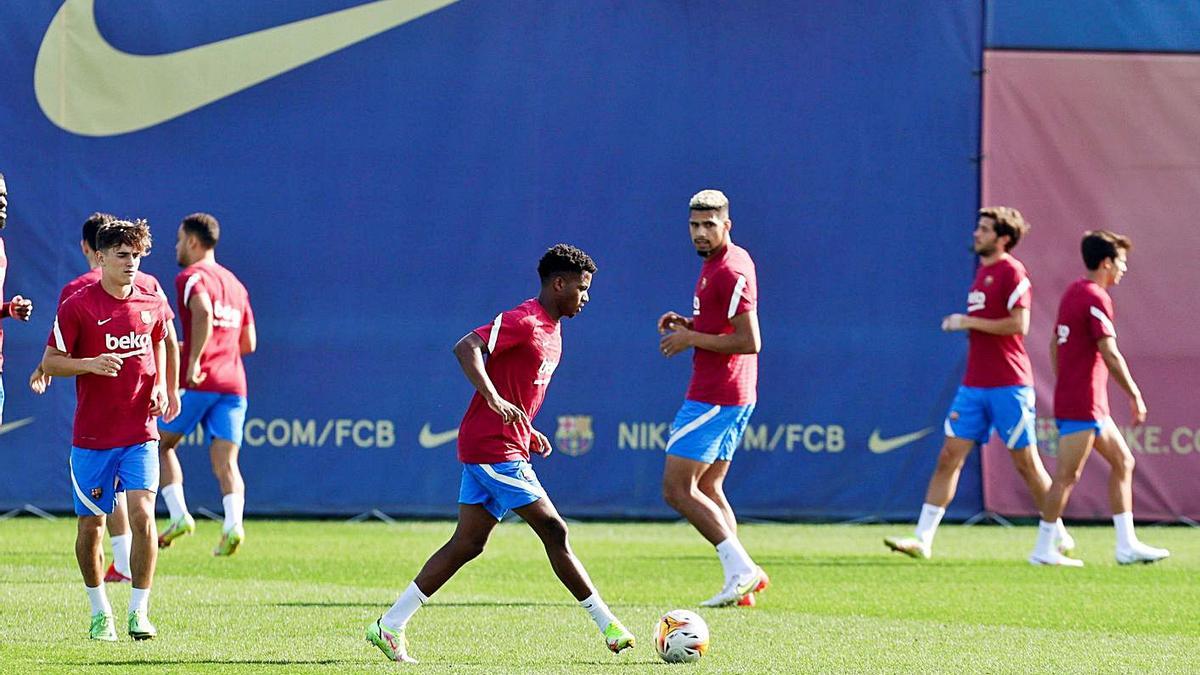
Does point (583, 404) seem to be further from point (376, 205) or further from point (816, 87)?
point (816, 87)

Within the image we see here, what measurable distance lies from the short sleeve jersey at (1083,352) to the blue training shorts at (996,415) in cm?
21

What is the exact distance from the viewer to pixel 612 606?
30.0 ft

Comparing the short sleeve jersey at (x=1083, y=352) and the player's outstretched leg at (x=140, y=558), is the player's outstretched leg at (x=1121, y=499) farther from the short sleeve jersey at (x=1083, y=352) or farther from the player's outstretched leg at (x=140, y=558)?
the player's outstretched leg at (x=140, y=558)

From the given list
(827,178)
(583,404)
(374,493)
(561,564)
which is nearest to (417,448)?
(374,493)

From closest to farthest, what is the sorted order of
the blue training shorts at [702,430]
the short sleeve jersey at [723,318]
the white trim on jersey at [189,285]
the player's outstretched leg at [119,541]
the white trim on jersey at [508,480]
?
the white trim on jersey at [508,480], the player's outstretched leg at [119,541], the short sleeve jersey at [723,318], the blue training shorts at [702,430], the white trim on jersey at [189,285]

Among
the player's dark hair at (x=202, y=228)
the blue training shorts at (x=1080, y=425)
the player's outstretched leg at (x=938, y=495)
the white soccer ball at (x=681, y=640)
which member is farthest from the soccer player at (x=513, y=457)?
the blue training shorts at (x=1080, y=425)

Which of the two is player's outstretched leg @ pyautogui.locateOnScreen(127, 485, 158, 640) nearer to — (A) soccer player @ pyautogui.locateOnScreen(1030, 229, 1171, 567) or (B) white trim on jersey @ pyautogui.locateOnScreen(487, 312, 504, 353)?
(B) white trim on jersey @ pyautogui.locateOnScreen(487, 312, 504, 353)

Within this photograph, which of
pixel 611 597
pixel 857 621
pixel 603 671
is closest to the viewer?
pixel 603 671

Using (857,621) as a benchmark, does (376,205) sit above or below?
above

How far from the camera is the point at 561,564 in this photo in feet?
23.7

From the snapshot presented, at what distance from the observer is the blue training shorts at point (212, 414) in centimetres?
1150

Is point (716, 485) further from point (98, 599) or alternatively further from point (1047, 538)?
point (98, 599)

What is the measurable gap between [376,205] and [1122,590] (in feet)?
22.0

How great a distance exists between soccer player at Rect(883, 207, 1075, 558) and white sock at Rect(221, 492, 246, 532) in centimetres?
423
